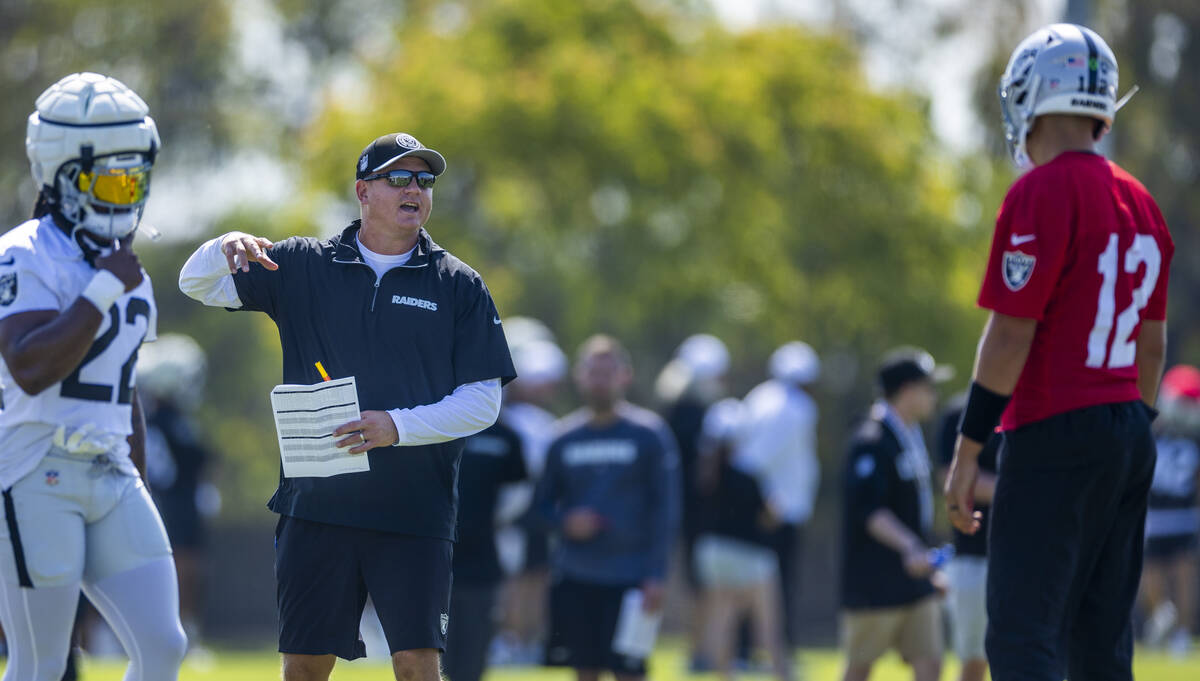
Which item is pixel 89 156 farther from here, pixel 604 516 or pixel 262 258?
pixel 604 516

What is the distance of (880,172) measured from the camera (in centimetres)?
2650

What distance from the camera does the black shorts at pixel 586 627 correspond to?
31.4ft

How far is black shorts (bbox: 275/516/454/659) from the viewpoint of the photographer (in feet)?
19.3

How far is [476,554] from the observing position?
9625mm

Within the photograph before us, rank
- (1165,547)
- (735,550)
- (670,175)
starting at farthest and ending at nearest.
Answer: (670,175), (1165,547), (735,550)

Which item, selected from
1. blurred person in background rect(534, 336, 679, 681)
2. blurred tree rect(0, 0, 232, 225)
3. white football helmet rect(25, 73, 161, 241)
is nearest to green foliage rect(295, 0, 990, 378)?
blurred tree rect(0, 0, 232, 225)

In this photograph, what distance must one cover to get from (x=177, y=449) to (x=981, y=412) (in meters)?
11.0

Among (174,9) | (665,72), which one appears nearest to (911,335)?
(665,72)

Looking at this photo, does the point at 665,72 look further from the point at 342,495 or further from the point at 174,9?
the point at 342,495

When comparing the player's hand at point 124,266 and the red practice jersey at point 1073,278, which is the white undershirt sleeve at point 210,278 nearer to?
the player's hand at point 124,266

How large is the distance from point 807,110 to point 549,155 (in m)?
4.67

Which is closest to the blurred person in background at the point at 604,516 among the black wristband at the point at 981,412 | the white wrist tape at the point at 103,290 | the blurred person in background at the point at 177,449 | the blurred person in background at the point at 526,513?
the blurred person in background at the point at 526,513

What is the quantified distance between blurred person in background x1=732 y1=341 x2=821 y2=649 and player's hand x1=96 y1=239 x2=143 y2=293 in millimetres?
8680

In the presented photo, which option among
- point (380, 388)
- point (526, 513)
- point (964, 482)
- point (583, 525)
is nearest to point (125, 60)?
point (526, 513)
